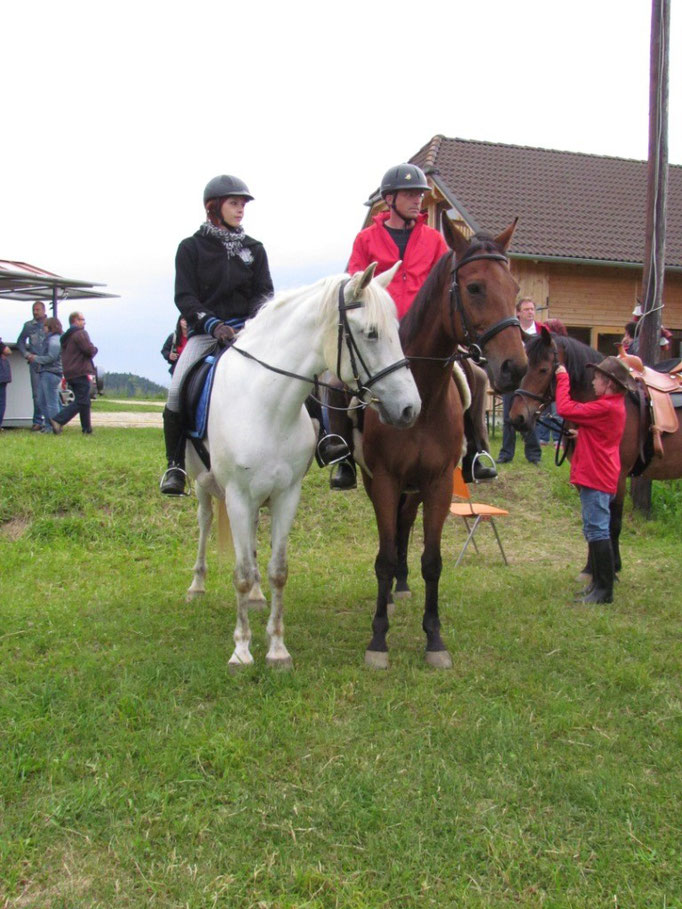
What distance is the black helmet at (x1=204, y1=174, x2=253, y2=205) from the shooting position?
17.9 feet

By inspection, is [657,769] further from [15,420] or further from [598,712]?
[15,420]

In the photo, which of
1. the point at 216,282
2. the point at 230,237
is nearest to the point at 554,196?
the point at 230,237

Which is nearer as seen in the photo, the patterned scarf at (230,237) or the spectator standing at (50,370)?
the patterned scarf at (230,237)

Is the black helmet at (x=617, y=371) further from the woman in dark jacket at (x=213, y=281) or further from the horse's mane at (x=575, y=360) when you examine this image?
the woman in dark jacket at (x=213, y=281)

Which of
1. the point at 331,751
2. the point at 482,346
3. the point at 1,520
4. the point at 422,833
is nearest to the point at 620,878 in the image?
the point at 422,833

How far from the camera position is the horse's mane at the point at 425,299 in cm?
495

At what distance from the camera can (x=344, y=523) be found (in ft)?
30.8

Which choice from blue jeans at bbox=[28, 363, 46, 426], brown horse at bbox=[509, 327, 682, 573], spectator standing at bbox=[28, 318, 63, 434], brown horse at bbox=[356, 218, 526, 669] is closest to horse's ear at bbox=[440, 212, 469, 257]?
brown horse at bbox=[356, 218, 526, 669]

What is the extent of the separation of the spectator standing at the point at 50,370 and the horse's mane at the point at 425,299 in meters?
10.2

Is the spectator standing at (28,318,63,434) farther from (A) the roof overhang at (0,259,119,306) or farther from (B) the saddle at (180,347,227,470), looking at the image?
(B) the saddle at (180,347,227,470)

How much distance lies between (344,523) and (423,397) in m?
4.52

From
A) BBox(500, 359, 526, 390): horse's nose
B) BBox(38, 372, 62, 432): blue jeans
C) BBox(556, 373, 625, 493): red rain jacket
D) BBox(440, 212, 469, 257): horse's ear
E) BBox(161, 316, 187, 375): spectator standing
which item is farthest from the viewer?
BBox(38, 372, 62, 432): blue jeans

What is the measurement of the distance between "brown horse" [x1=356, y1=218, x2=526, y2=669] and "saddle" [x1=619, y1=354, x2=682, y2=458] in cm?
286

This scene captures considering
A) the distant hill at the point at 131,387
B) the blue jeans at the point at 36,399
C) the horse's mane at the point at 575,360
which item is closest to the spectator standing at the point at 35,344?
the blue jeans at the point at 36,399
